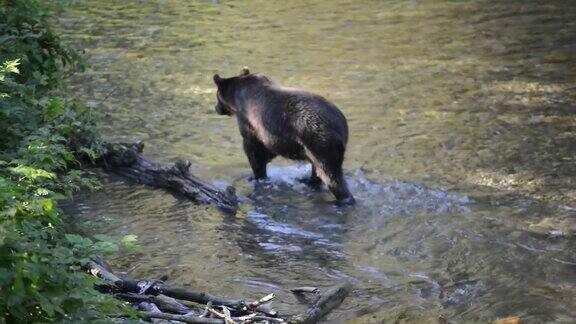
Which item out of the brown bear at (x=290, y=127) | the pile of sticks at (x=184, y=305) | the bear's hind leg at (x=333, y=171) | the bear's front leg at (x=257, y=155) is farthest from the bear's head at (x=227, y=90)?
the pile of sticks at (x=184, y=305)

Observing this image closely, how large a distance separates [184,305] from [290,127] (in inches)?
137

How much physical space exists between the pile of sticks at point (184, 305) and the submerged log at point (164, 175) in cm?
266

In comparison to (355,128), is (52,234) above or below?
above

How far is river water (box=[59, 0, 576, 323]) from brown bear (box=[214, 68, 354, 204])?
344 mm

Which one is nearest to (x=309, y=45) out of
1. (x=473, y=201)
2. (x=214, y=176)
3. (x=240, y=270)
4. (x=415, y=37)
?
(x=415, y=37)

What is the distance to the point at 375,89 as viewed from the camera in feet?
42.3

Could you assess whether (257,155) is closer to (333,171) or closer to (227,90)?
(227,90)

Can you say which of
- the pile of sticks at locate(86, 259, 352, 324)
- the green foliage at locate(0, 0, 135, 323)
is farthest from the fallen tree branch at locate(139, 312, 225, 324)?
the green foliage at locate(0, 0, 135, 323)

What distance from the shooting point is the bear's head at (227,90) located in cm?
1034

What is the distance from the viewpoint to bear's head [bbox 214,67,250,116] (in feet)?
33.9

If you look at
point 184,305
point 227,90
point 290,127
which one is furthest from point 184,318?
point 227,90

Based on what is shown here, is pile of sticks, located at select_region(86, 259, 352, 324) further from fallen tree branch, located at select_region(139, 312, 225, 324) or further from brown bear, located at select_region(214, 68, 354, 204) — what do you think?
brown bear, located at select_region(214, 68, 354, 204)

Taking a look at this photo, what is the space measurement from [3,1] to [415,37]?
9640mm

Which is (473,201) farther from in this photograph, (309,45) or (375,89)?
(309,45)
